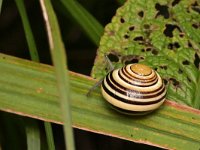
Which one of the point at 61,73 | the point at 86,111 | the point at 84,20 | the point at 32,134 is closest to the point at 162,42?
the point at 84,20

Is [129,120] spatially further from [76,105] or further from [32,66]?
[32,66]

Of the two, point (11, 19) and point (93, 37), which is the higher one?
point (93, 37)

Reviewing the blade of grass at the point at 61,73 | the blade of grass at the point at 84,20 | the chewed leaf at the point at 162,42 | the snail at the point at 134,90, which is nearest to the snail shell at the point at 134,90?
the snail at the point at 134,90

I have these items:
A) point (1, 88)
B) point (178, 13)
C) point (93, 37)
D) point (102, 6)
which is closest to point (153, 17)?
point (178, 13)

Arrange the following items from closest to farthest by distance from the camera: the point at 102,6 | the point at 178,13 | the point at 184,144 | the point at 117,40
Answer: the point at 184,144 → the point at 117,40 → the point at 178,13 → the point at 102,6

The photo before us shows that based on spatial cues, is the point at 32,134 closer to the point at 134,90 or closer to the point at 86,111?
the point at 86,111

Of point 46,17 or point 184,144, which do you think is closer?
point 46,17

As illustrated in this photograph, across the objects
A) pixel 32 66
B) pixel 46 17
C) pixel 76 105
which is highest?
pixel 46 17

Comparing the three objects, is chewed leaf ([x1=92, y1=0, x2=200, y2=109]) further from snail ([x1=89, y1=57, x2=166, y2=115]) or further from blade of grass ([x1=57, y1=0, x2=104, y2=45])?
snail ([x1=89, y1=57, x2=166, y2=115])
